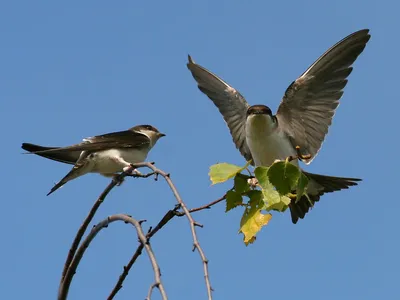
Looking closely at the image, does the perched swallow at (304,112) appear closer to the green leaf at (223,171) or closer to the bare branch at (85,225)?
the bare branch at (85,225)

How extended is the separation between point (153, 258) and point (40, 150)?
417 centimetres

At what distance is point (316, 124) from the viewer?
28.2 feet

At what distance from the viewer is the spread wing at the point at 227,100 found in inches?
361

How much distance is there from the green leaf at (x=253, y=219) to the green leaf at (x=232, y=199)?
57 mm

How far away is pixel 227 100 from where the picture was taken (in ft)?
30.7

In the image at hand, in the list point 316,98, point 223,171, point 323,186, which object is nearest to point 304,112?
point 316,98

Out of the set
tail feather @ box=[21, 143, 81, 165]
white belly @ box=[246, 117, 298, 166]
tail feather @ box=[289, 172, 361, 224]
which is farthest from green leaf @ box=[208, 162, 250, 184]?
white belly @ box=[246, 117, 298, 166]

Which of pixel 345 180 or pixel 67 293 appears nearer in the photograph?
pixel 67 293

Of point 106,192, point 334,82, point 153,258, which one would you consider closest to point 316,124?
point 334,82

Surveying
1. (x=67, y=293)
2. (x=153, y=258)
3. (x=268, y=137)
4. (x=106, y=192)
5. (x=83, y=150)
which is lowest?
(x=153, y=258)

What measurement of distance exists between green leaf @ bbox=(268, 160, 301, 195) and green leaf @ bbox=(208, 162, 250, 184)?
0.14 meters

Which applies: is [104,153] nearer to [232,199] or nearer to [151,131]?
[151,131]

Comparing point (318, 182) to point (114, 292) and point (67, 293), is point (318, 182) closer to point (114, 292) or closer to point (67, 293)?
point (67, 293)

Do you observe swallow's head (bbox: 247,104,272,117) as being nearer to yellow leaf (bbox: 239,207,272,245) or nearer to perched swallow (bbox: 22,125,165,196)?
perched swallow (bbox: 22,125,165,196)
